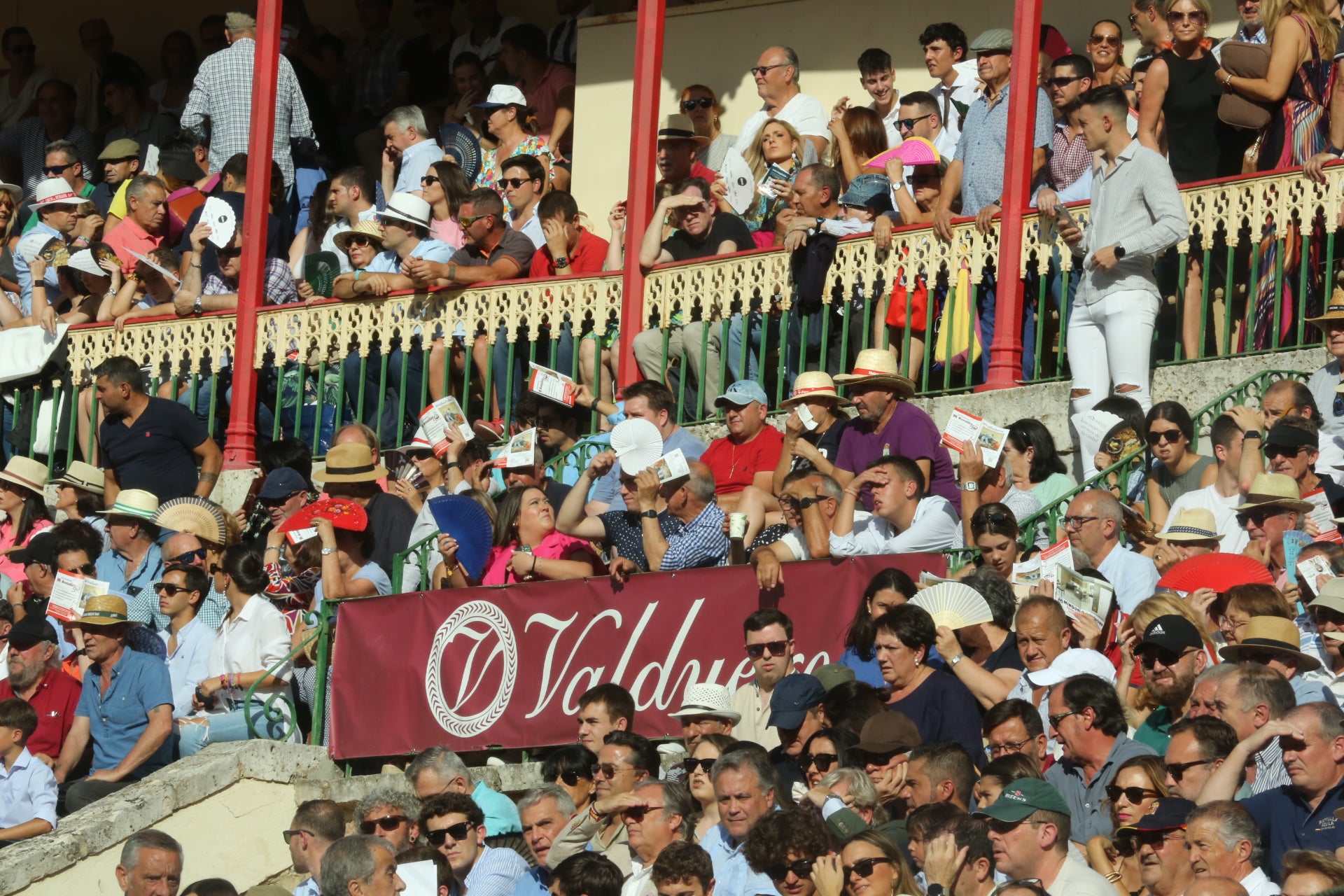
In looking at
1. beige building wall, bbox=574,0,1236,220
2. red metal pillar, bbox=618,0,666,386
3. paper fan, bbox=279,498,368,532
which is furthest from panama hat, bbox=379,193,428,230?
paper fan, bbox=279,498,368,532

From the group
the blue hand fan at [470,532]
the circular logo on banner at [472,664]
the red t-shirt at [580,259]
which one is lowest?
the circular logo on banner at [472,664]

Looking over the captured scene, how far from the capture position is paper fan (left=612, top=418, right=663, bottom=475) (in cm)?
1236

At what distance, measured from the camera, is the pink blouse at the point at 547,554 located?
12805 millimetres

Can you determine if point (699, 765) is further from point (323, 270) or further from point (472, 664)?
point (323, 270)

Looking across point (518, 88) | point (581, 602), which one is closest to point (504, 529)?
point (581, 602)

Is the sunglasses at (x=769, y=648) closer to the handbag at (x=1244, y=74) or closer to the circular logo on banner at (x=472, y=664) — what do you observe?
the circular logo on banner at (x=472, y=664)

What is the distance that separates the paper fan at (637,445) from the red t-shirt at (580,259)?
3.84m

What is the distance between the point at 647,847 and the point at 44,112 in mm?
13741

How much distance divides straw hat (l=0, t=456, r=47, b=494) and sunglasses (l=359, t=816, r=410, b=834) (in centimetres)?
682

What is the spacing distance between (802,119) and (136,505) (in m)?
5.12

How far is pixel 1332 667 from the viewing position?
32.6ft

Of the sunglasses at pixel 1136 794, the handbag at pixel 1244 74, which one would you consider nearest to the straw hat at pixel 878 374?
the handbag at pixel 1244 74

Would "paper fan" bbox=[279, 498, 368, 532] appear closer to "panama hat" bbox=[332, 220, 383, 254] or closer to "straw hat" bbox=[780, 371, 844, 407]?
"straw hat" bbox=[780, 371, 844, 407]

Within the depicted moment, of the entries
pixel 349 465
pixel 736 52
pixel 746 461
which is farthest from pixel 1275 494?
pixel 736 52
